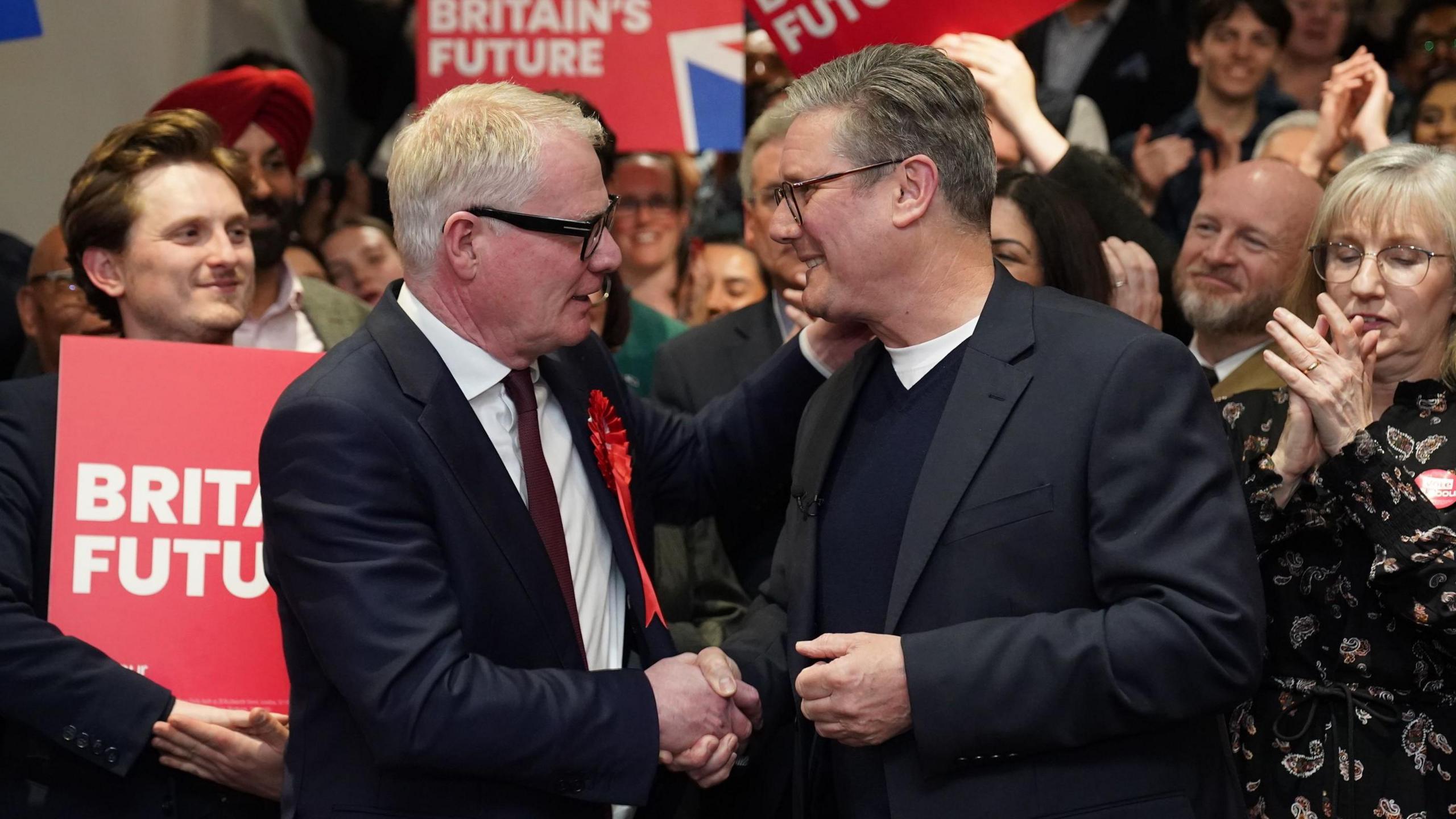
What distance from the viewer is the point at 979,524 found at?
98.5 inches

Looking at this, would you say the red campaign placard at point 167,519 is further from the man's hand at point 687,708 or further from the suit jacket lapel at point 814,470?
the suit jacket lapel at point 814,470

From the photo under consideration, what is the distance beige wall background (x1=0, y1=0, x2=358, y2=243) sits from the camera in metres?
5.21

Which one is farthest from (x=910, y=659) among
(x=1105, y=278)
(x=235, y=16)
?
(x=235, y=16)

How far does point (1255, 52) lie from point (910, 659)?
4778mm

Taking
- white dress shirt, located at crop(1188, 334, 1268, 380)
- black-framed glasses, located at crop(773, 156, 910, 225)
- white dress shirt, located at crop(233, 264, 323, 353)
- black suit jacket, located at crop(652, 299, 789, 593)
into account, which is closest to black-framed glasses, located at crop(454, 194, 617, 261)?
black-framed glasses, located at crop(773, 156, 910, 225)

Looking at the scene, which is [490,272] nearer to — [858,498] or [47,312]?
[858,498]

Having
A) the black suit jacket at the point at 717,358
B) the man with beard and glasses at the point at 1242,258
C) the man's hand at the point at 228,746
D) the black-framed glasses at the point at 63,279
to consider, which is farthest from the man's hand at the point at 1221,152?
the man's hand at the point at 228,746

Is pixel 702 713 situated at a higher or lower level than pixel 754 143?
lower

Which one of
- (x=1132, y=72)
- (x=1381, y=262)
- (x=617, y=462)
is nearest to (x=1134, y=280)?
(x=1381, y=262)

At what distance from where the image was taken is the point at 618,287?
4.65 metres

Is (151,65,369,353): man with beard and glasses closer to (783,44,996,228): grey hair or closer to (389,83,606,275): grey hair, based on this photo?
(389,83,606,275): grey hair

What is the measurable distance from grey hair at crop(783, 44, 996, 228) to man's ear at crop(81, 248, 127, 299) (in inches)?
71.4

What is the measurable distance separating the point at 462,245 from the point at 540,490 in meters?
0.48

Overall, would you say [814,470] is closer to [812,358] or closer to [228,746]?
[812,358]
